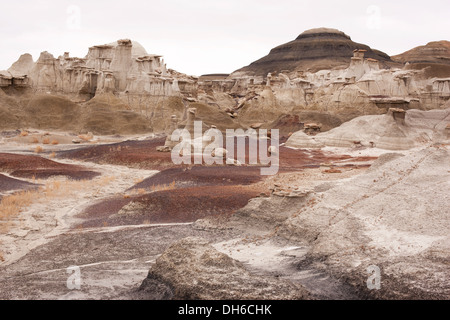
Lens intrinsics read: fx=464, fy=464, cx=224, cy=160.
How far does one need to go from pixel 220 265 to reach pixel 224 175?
13.7m

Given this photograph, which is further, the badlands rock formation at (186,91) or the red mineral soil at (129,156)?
the badlands rock formation at (186,91)

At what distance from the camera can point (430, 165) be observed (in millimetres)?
12781

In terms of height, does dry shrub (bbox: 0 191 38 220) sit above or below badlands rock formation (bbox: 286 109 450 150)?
below

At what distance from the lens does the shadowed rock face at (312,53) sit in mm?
118287

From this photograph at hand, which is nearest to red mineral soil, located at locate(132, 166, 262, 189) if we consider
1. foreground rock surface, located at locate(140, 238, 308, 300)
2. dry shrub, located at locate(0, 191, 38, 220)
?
dry shrub, located at locate(0, 191, 38, 220)

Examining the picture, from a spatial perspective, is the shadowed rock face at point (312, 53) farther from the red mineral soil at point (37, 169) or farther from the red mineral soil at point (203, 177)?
the red mineral soil at point (203, 177)

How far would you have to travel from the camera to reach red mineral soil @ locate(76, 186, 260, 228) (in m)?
14.1

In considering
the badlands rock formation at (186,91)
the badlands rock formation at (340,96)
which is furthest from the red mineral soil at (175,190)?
the badlands rock formation at (340,96)

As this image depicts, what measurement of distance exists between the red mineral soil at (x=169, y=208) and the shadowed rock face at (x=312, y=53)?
328 ft

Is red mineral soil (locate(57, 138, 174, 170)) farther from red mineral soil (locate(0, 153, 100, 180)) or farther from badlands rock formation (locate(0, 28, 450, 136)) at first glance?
badlands rock formation (locate(0, 28, 450, 136))

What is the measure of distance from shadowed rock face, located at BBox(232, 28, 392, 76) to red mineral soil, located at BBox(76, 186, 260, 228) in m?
99.9

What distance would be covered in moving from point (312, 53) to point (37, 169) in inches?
4258

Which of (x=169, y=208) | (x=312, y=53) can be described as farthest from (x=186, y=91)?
(x=312, y=53)

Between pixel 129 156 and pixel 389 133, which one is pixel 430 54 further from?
pixel 129 156
